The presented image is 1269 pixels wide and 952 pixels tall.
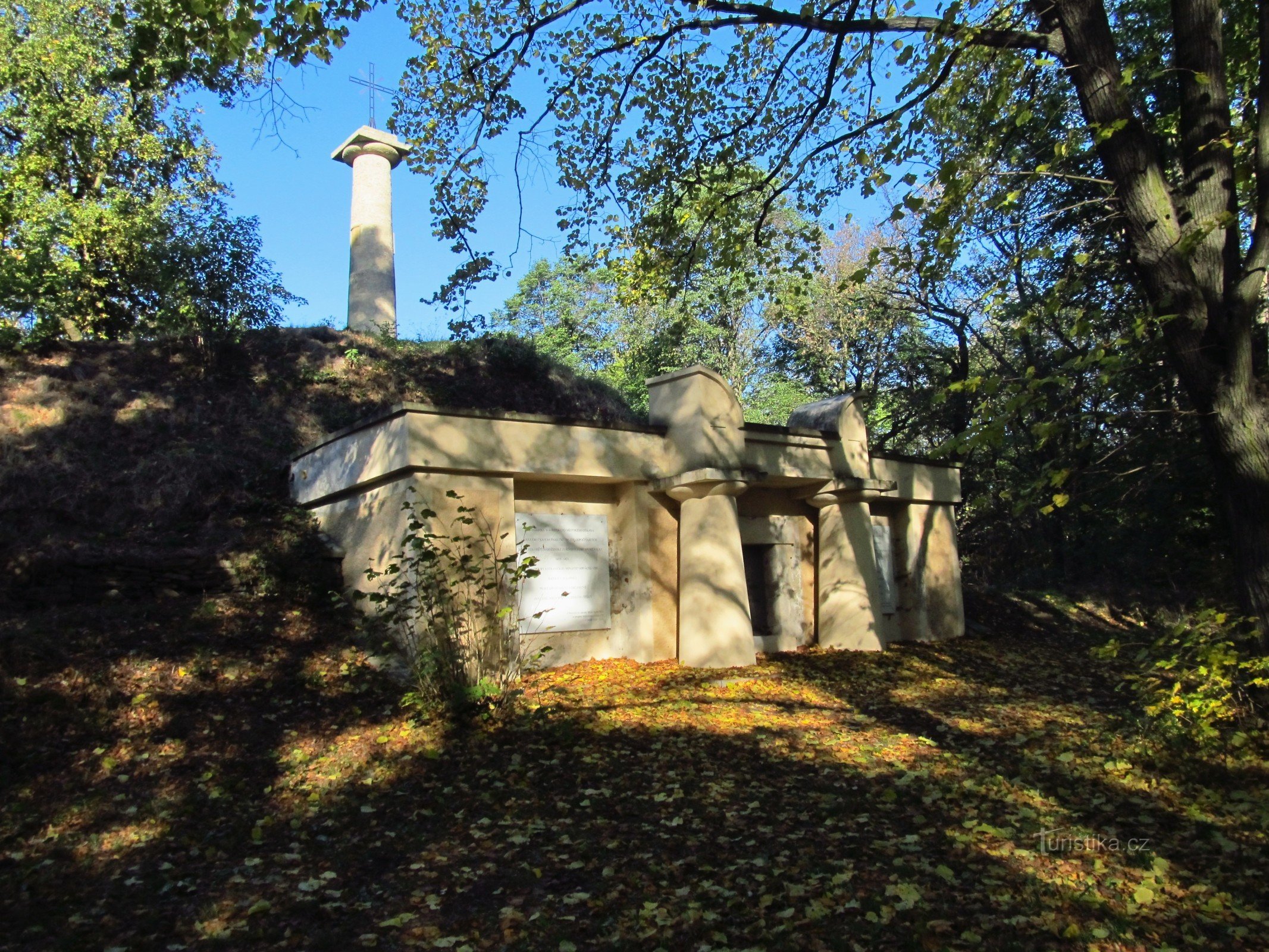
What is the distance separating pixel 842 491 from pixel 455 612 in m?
6.95

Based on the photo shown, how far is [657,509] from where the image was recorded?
11.7 metres

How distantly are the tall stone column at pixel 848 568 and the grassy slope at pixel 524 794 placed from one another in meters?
1.20

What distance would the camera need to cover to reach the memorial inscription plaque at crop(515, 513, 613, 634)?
10711mm

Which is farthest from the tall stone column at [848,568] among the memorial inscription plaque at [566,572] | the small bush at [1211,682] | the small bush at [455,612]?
the small bush at [1211,682]

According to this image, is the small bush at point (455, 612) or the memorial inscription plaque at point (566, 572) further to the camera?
the memorial inscription plaque at point (566, 572)

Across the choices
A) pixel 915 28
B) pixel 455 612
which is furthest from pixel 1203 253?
pixel 455 612

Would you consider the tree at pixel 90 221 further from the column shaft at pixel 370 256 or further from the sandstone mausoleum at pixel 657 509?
the sandstone mausoleum at pixel 657 509

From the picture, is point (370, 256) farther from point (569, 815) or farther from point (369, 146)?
point (569, 815)

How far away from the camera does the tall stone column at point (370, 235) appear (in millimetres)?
21375

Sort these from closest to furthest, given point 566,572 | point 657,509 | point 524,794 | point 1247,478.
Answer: point 1247,478 < point 524,794 < point 566,572 < point 657,509

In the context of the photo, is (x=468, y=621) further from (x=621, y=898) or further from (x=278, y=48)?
(x=278, y=48)

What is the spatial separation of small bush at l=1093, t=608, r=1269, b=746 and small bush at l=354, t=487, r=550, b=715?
4967mm

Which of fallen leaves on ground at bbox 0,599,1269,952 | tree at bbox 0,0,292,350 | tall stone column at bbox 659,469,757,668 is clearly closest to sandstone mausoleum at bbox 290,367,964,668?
tall stone column at bbox 659,469,757,668

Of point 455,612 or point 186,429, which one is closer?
point 455,612
